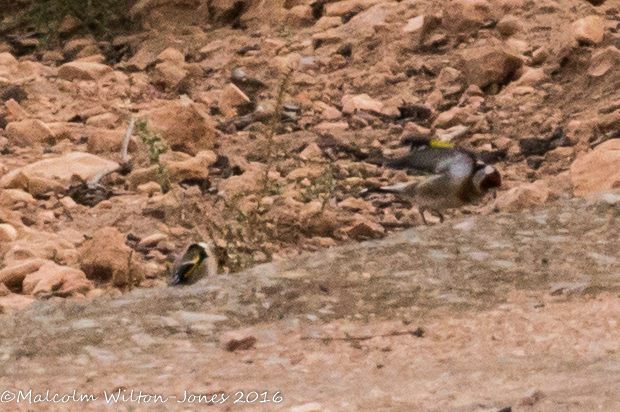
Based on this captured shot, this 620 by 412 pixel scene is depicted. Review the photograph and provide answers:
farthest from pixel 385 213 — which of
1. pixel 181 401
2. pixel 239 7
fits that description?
pixel 239 7

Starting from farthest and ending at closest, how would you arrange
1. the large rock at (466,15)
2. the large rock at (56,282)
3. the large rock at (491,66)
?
the large rock at (466,15) < the large rock at (491,66) < the large rock at (56,282)

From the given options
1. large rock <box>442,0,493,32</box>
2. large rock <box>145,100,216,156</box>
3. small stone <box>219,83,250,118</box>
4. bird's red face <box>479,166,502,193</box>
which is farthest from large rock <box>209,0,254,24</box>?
bird's red face <box>479,166,502,193</box>

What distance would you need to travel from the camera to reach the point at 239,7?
5703 millimetres

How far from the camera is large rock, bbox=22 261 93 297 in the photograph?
9.57 ft

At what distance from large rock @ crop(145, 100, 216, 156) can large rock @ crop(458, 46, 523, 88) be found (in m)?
1.29

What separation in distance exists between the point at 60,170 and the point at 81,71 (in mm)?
1315

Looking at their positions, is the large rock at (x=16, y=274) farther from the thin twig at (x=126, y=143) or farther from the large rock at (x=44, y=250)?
the thin twig at (x=126, y=143)

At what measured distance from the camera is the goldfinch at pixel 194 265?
296 centimetres

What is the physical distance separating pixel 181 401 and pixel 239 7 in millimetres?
4179

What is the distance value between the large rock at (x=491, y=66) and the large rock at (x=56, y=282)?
2.26 metres

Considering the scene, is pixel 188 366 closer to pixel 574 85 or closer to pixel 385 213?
pixel 385 213

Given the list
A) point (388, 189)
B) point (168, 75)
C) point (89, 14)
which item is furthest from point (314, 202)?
point (89, 14)

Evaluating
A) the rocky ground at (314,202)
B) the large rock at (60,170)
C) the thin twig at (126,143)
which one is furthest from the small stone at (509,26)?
the large rock at (60,170)

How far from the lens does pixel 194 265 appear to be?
3.00m
